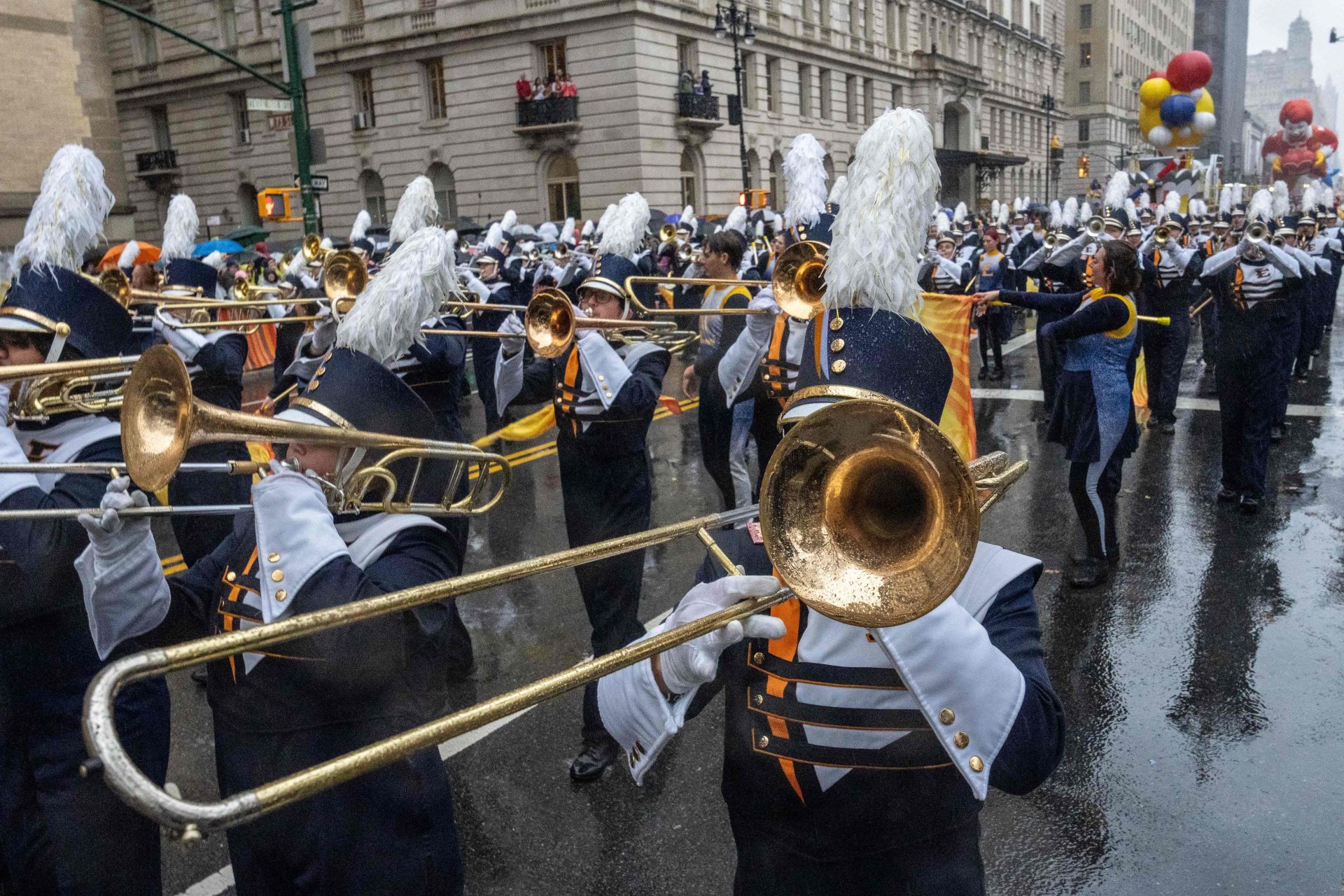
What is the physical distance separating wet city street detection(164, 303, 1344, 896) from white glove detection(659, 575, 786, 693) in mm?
1079

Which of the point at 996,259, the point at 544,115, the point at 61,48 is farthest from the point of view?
the point at 544,115

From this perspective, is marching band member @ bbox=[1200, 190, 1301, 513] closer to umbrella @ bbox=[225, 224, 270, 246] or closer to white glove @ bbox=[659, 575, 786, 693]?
white glove @ bbox=[659, 575, 786, 693]

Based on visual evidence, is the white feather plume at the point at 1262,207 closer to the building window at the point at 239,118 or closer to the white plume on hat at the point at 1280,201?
the white plume on hat at the point at 1280,201

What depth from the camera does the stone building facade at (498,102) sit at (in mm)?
34281

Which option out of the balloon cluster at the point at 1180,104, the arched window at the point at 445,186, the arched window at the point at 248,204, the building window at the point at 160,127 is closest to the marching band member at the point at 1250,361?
the balloon cluster at the point at 1180,104

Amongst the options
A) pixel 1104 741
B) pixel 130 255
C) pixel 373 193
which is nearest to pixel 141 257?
pixel 130 255

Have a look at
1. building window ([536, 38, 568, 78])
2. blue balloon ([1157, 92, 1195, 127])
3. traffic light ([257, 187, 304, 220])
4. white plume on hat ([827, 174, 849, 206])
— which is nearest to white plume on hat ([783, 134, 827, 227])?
white plume on hat ([827, 174, 849, 206])

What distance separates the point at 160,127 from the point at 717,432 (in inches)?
1822

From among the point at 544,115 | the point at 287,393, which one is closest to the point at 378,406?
the point at 287,393

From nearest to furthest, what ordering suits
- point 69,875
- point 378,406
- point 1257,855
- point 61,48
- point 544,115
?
point 378,406 < point 69,875 < point 1257,855 < point 61,48 < point 544,115

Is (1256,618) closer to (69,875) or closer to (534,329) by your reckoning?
(534,329)

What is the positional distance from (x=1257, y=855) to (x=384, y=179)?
39.5 metres

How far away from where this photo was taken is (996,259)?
16.2 metres

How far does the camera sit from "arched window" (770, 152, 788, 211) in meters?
42.1
